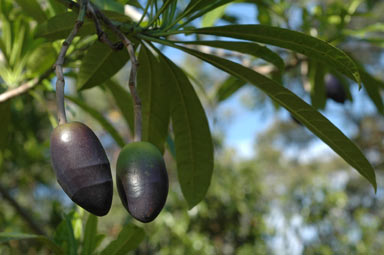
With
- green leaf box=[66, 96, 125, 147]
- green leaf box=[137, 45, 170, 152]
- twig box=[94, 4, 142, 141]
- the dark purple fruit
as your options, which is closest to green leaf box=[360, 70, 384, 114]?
the dark purple fruit

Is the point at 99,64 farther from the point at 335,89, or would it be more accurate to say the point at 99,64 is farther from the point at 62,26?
the point at 335,89

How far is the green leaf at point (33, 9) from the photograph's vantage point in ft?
3.78

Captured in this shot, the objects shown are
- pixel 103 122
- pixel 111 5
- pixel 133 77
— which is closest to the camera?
pixel 133 77

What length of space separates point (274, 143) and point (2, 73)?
17.3 meters

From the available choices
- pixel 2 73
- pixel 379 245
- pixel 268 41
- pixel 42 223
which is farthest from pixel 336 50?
pixel 379 245

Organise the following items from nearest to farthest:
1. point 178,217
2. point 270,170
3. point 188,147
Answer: point 188,147, point 178,217, point 270,170

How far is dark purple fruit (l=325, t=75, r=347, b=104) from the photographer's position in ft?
5.40

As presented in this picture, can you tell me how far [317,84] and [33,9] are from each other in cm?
101

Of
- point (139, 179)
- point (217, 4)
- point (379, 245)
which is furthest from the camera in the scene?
point (379, 245)

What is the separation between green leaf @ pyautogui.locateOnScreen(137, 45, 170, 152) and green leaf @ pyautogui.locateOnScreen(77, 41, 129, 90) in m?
0.05

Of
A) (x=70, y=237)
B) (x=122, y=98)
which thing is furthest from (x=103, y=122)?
(x=70, y=237)

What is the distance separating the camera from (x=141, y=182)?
59cm

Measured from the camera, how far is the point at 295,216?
150 inches

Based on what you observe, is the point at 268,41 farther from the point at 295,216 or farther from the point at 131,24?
the point at 295,216
